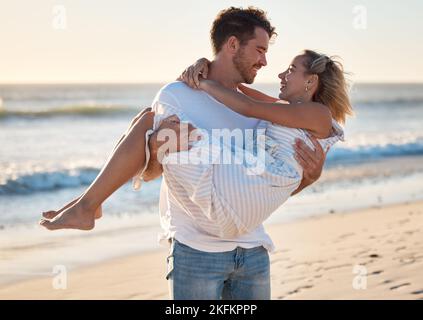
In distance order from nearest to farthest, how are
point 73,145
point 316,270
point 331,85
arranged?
point 331,85 < point 316,270 < point 73,145

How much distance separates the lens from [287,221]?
8141mm

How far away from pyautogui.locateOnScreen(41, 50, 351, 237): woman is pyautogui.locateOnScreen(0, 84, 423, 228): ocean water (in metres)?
0.21

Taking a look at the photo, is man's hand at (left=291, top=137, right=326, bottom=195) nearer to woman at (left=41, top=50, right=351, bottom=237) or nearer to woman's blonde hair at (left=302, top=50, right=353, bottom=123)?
woman at (left=41, top=50, right=351, bottom=237)

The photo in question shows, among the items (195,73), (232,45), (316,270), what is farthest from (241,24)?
(316,270)

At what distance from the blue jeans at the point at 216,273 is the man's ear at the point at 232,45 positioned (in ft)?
2.89

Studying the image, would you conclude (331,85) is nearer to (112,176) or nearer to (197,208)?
(197,208)

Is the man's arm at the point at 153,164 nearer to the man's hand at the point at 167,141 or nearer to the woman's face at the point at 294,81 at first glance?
the man's hand at the point at 167,141

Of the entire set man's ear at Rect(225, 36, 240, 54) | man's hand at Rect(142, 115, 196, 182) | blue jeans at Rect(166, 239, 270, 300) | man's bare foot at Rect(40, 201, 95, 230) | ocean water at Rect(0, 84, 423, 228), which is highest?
man's ear at Rect(225, 36, 240, 54)

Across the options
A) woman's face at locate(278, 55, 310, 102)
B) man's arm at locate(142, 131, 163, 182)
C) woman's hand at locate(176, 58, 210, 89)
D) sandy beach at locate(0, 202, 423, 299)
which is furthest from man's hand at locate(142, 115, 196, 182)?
sandy beach at locate(0, 202, 423, 299)

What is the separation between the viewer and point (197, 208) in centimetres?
296

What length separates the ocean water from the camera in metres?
9.66

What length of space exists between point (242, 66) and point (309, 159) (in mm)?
520

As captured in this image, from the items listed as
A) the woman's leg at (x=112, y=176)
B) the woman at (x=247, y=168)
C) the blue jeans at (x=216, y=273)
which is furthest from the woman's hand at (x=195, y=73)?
the blue jeans at (x=216, y=273)

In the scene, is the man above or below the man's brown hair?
below
